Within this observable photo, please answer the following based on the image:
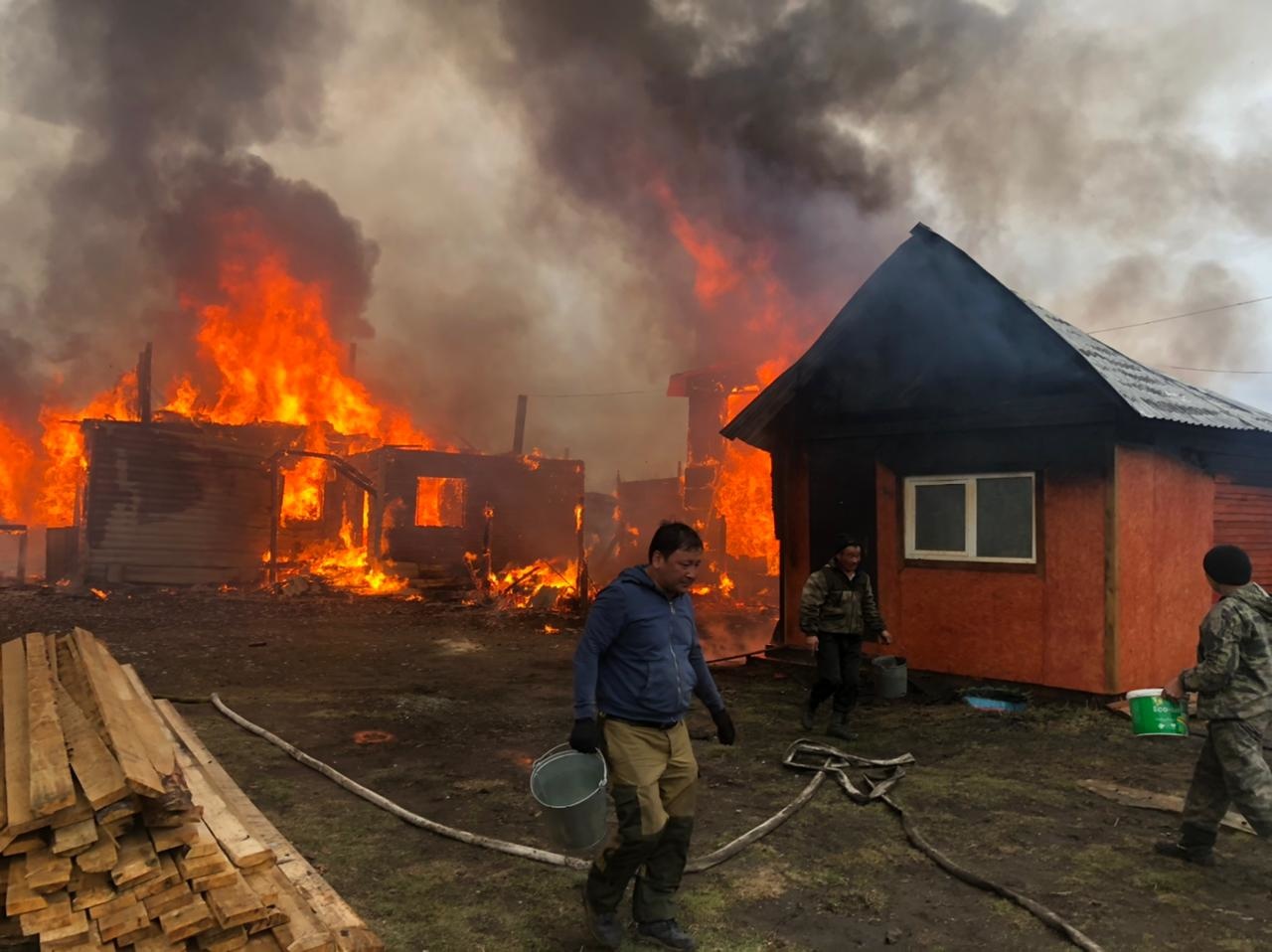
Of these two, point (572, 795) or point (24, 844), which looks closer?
point (24, 844)

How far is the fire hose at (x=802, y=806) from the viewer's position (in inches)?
159

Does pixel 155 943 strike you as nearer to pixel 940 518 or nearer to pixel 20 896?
pixel 20 896

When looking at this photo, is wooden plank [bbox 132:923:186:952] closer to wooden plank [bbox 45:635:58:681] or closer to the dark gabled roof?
wooden plank [bbox 45:635:58:681]


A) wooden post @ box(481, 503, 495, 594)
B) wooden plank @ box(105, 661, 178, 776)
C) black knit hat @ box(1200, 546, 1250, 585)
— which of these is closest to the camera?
wooden plank @ box(105, 661, 178, 776)

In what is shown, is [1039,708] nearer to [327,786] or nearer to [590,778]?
[590,778]

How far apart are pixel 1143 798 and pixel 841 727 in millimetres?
2464

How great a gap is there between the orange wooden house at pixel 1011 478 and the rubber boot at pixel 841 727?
7.47 ft

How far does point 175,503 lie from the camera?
2283cm

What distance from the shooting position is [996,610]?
865 cm

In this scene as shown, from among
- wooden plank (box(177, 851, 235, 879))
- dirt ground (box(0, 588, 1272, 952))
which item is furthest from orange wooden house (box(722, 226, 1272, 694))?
wooden plank (box(177, 851, 235, 879))

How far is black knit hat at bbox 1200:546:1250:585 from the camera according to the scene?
14.6 feet

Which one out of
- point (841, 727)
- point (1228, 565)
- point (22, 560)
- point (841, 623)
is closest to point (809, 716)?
point (841, 727)

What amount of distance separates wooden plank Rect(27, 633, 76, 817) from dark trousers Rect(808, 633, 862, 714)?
5.89 m

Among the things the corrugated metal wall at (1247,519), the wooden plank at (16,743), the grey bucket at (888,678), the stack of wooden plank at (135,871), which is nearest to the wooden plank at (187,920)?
the stack of wooden plank at (135,871)
